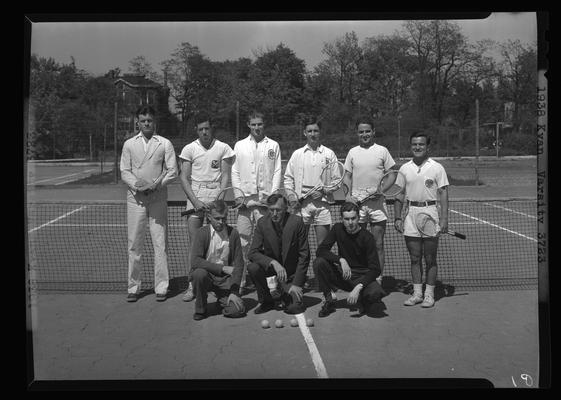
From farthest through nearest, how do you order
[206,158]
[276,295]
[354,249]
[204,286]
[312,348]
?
[206,158] < [276,295] < [354,249] < [204,286] < [312,348]

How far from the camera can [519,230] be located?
10.8 meters

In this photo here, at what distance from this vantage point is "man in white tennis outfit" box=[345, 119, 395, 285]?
6.45 m

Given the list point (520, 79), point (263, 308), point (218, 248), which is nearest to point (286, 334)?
point (263, 308)

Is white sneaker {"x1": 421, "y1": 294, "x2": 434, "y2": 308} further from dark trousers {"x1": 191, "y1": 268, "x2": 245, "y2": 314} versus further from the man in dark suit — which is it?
dark trousers {"x1": 191, "y1": 268, "x2": 245, "y2": 314}

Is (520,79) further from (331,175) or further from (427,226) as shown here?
(331,175)

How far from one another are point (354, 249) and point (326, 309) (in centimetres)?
65

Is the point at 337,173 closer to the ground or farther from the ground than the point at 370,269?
farther from the ground

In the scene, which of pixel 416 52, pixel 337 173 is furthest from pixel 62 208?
pixel 416 52

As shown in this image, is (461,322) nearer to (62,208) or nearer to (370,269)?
(370,269)

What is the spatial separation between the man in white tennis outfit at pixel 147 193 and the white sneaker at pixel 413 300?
252cm

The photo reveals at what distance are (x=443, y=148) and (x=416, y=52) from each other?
4.87 metres

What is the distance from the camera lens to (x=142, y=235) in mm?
6520

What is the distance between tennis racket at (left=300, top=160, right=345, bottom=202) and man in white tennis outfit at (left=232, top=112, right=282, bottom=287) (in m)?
0.37

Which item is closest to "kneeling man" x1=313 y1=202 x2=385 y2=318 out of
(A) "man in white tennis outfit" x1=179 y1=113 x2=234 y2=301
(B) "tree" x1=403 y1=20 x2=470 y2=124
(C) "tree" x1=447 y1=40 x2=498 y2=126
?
(A) "man in white tennis outfit" x1=179 y1=113 x2=234 y2=301
